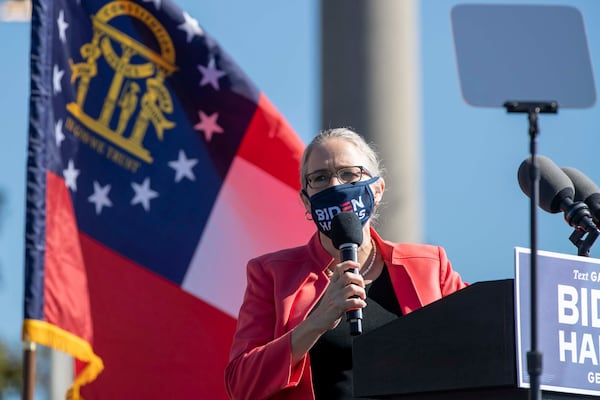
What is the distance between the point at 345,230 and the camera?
14.6 feet

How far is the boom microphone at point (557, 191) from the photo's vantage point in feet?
14.2

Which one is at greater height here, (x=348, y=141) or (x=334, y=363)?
(x=348, y=141)

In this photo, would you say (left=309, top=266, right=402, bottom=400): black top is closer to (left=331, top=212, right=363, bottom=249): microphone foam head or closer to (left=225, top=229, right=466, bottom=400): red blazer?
(left=225, top=229, right=466, bottom=400): red blazer

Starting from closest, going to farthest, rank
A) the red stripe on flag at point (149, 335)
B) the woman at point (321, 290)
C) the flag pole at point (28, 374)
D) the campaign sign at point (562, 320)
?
the campaign sign at point (562, 320) → the woman at point (321, 290) → the flag pole at point (28, 374) → the red stripe on flag at point (149, 335)

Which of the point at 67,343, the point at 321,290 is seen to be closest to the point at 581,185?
the point at 321,290

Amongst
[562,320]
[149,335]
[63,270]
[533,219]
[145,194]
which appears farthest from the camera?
[145,194]

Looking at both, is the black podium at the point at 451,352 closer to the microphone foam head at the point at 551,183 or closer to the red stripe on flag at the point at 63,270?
the microphone foam head at the point at 551,183

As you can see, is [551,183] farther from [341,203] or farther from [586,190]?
[341,203]

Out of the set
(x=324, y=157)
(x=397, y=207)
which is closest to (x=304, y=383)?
(x=324, y=157)

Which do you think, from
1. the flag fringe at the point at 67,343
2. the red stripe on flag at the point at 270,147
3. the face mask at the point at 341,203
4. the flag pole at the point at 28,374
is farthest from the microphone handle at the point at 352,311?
the red stripe on flag at the point at 270,147

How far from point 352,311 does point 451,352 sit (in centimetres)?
43

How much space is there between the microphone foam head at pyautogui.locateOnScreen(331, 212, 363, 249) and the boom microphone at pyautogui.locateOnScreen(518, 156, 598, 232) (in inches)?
20.2

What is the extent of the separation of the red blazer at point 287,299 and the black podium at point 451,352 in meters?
0.50

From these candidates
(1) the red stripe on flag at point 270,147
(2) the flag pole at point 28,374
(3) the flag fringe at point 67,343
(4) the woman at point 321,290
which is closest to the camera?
(4) the woman at point 321,290
